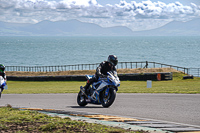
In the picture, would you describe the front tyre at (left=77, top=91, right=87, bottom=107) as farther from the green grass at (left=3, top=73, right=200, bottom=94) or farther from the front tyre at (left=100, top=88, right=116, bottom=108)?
the green grass at (left=3, top=73, right=200, bottom=94)

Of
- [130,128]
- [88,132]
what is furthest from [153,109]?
[88,132]

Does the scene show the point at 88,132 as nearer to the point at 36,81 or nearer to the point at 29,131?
the point at 29,131

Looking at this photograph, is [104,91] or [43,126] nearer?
[43,126]

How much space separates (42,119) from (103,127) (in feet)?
5.87

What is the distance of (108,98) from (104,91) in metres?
0.31

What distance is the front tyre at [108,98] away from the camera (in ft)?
38.6

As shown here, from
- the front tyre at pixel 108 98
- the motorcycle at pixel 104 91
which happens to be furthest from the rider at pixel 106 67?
the front tyre at pixel 108 98

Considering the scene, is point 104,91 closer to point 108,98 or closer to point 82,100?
point 108,98

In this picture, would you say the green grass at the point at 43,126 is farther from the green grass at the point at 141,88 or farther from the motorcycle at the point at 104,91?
the green grass at the point at 141,88

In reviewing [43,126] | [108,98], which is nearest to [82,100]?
[108,98]

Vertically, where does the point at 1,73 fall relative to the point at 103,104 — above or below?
above

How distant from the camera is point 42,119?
8.83 m

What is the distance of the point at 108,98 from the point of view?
476 inches

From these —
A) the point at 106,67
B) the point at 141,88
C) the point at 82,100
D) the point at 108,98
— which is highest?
the point at 106,67
